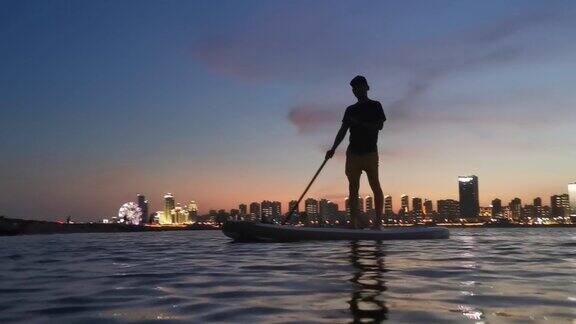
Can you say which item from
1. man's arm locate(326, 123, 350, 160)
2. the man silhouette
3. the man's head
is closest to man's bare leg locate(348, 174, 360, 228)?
the man silhouette

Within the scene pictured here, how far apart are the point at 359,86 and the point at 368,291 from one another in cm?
915

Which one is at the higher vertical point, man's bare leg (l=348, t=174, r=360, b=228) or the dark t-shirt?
the dark t-shirt

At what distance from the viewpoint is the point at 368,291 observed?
4.25 metres

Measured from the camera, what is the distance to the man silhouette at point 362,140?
42.0 feet

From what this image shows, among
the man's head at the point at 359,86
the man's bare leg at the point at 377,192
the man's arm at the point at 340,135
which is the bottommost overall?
the man's bare leg at the point at 377,192

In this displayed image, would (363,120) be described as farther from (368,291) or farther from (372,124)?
(368,291)

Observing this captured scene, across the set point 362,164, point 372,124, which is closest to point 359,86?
point 372,124

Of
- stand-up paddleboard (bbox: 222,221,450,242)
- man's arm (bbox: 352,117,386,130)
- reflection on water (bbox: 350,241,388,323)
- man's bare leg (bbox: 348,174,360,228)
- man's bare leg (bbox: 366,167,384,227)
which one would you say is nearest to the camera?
reflection on water (bbox: 350,241,388,323)

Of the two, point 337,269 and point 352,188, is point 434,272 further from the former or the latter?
point 352,188

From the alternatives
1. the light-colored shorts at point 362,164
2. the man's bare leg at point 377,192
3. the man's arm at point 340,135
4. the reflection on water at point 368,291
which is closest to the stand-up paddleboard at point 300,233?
the man's bare leg at point 377,192

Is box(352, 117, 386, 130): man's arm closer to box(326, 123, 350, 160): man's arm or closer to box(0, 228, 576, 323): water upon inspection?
box(326, 123, 350, 160): man's arm

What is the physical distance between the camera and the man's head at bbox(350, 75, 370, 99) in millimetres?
12781

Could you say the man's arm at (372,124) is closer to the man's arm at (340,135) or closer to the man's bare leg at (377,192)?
the man's arm at (340,135)

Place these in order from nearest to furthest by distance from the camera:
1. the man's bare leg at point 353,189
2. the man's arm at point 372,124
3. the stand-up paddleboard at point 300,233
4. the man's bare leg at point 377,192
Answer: the stand-up paddleboard at point 300,233, the man's arm at point 372,124, the man's bare leg at point 377,192, the man's bare leg at point 353,189
